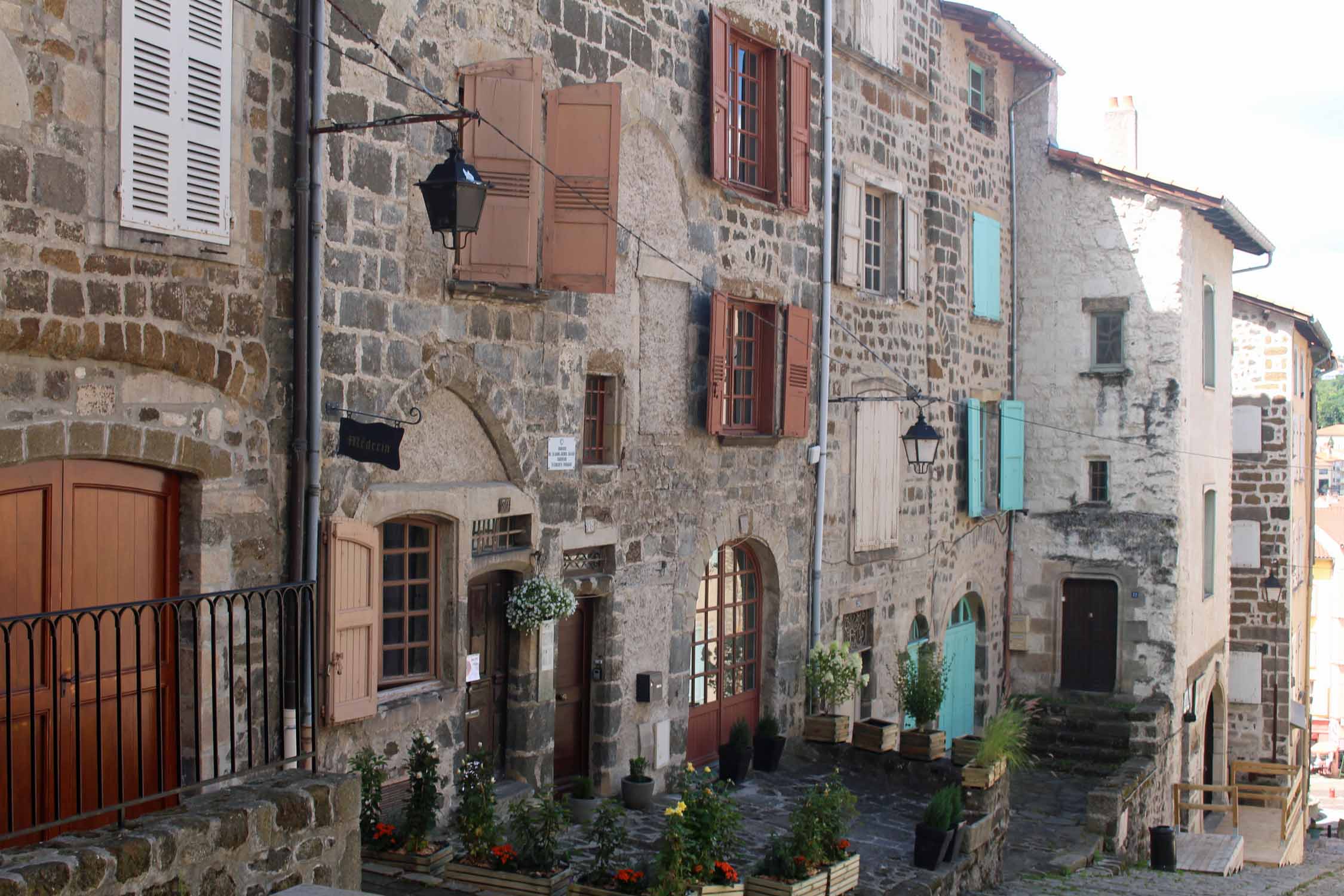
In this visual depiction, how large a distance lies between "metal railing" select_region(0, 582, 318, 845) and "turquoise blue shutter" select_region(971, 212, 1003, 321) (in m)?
11.2

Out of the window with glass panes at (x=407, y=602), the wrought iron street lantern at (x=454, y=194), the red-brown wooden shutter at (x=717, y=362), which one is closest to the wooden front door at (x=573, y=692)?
the window with glass panes at (x=407, y=602)

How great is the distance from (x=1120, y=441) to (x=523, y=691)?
10.5 metres

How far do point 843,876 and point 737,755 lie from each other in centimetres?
293

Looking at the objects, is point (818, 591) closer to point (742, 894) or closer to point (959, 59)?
point (742, 894)

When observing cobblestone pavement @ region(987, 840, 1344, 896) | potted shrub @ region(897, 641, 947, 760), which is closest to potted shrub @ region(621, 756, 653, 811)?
cobblestone pavement @ region(987, 840, 1344, 896)

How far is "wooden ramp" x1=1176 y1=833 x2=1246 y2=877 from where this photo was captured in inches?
576

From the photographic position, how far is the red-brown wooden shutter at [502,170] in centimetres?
862

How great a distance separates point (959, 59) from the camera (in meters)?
16.4

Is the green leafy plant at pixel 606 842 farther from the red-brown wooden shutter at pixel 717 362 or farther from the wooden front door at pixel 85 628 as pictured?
the red-brown wooden shutter at pixel 717 362

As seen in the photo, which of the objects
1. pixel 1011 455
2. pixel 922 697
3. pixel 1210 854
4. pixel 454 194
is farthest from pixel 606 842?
pixel 1011 455

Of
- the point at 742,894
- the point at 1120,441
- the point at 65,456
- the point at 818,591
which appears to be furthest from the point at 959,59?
the point at 65,456

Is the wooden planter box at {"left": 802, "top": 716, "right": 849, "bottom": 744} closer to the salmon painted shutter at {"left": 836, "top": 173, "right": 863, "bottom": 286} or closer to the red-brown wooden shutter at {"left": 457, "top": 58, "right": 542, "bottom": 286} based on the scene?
the salmon painted shutter at {"left": 836, "top": 173, "right": 863, "bottom": 286}

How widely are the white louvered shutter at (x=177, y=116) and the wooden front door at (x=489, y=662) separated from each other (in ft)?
10.9

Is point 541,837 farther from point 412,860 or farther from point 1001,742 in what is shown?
point 1001,742
